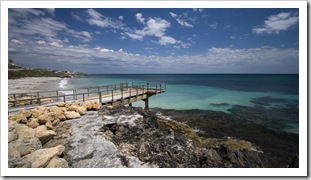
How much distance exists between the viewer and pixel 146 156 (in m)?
4.83

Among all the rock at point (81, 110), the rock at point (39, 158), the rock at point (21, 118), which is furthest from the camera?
the rock at point (81, 110)

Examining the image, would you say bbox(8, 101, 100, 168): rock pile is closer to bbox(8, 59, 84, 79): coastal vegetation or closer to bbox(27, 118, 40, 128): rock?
bbox(27, 118, 40, 128): rock

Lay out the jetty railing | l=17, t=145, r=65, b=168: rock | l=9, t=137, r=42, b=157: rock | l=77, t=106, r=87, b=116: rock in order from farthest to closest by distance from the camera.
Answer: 1. the jetty railing
2. l=77, t=106, r=87, b=116: rock
3. l=9, t=137, r=42, b=157: rock
4. l=17, t=145, r=65, b=168: rock

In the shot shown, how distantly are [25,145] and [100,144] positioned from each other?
2.02 metres

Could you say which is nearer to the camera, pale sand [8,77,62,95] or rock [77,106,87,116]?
rock [77,106,87,116]

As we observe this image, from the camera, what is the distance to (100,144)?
4.98 meters

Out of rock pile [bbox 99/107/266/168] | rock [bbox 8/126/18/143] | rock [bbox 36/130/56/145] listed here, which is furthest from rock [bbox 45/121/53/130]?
rock pile [bbox 99/107/266/168]

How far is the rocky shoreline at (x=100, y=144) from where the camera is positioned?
4195 millimetres

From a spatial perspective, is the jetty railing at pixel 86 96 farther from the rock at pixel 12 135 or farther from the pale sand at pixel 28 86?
the pale sand at pixel 28 86

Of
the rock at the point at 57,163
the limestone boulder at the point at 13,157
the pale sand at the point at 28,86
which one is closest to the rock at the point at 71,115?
the limestone boulder at the point at 13,157

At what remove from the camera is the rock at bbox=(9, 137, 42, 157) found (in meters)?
4.16

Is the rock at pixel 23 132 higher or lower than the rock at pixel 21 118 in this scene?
lower

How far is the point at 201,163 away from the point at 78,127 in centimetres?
498

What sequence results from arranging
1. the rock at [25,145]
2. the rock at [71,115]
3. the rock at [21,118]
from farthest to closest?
the rock at [71,115] < the rock at [21,118] < the rock at [25,145]
